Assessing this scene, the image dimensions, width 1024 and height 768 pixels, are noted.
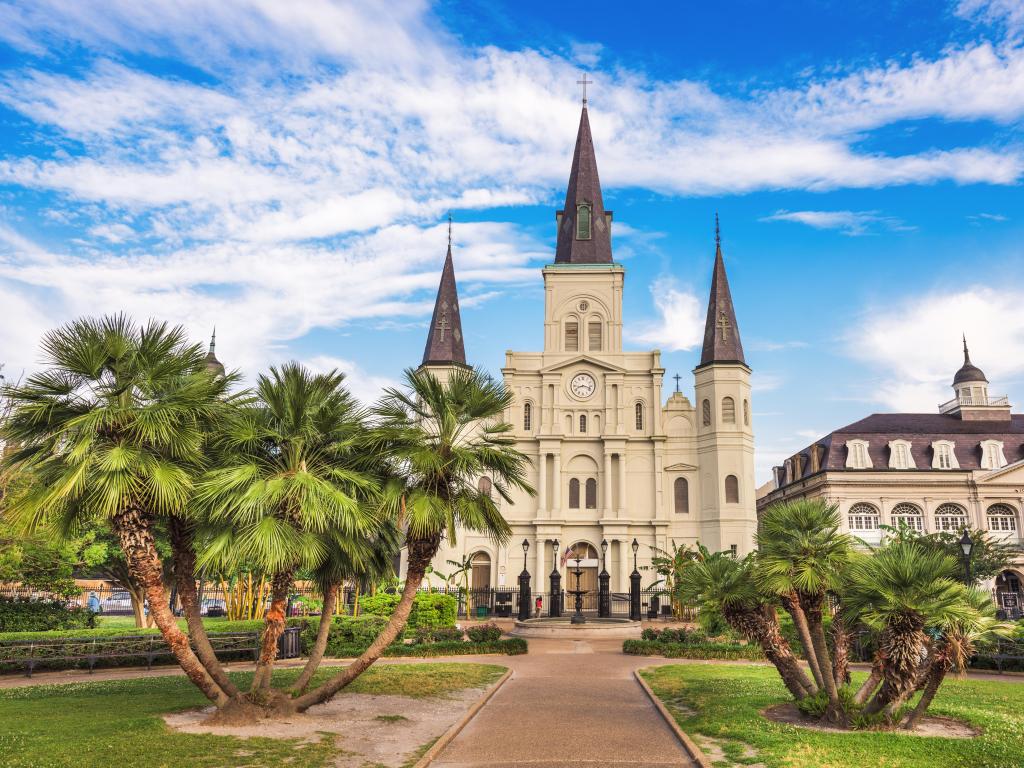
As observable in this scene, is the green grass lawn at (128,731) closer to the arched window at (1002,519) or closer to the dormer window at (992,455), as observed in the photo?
the arched window at (1002,519)

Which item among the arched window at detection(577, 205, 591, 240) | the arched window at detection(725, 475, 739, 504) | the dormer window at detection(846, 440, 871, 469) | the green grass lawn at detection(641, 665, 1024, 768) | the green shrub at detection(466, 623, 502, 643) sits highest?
the arched window at detection(577, 205, 591, 240)

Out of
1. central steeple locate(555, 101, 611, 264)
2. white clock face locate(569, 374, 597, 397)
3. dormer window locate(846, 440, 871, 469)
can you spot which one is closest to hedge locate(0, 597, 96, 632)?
white clock face locate(569, 374, 597, 397)

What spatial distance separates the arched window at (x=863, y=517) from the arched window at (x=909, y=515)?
3.55 ft

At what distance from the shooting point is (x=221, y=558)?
11.6 m

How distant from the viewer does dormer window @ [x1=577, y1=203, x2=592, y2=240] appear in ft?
182

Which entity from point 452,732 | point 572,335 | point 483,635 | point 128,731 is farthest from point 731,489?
point 128,731

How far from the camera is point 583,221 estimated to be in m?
55.8

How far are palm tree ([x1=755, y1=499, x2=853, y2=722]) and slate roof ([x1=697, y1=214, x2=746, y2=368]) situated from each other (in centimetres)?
3849

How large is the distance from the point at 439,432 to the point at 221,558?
405 centimetres

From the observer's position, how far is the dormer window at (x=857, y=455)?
5203 centimetres

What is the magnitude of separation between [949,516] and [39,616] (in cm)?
5081

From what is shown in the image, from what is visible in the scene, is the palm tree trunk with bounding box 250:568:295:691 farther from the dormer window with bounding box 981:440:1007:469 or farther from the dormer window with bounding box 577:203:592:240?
the dormer window with bounding box 981:440:1007:469

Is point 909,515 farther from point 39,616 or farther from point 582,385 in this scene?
point 39,616

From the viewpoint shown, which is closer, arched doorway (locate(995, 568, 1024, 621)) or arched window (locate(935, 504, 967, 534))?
arched doorway (locate(995, 568, 1024, 621))
